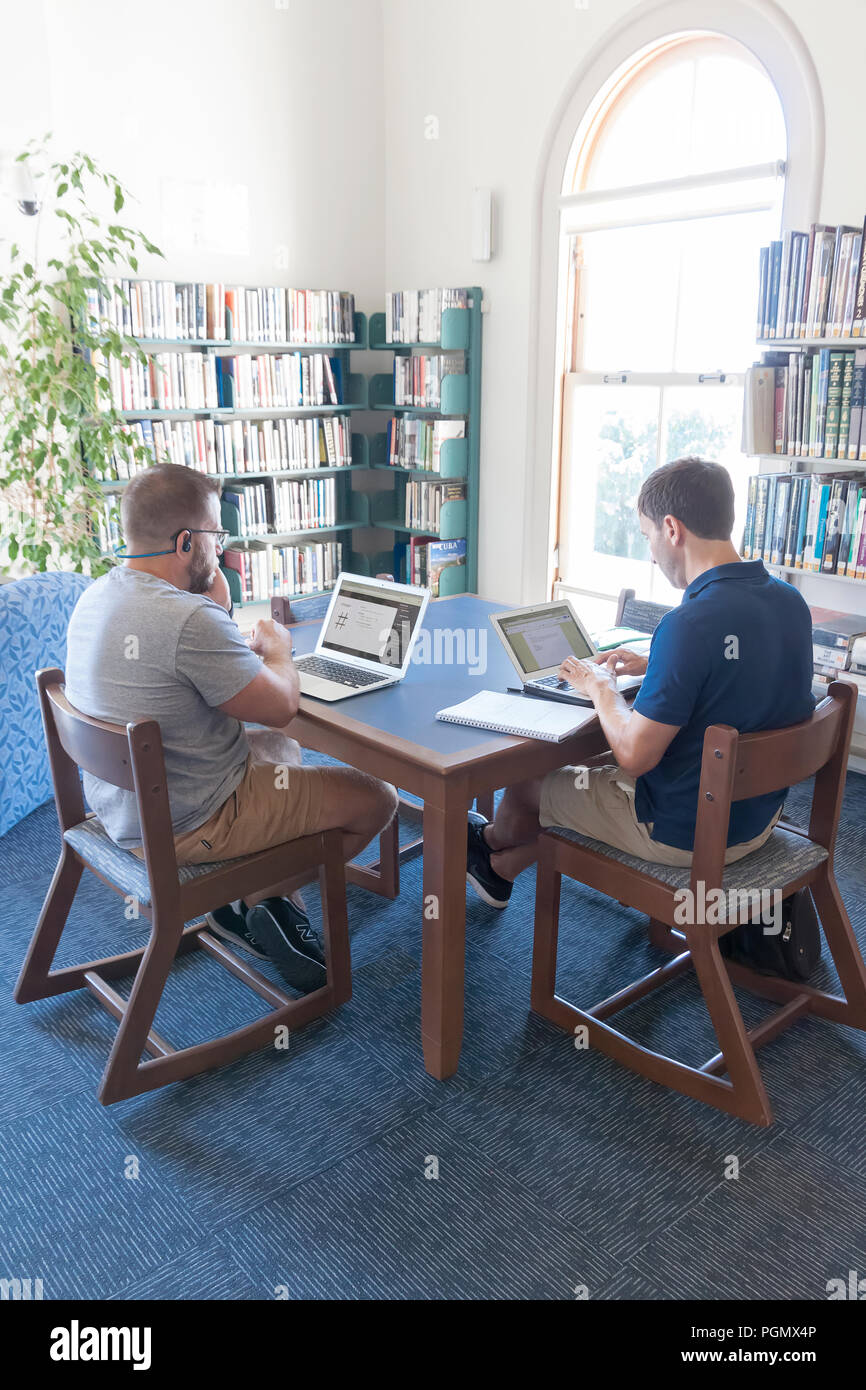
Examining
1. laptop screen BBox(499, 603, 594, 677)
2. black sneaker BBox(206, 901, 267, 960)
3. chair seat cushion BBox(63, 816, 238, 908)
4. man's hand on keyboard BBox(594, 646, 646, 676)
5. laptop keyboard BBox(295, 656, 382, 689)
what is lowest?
black sneaker BBox(206, 901, 267, 960)

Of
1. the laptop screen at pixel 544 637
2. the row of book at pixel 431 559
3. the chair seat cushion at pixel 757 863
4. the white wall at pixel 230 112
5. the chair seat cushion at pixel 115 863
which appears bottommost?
the chair seat cushion at pixel 115 863

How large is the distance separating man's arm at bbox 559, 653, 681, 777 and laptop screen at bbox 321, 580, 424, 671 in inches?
16.2

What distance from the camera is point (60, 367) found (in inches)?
156

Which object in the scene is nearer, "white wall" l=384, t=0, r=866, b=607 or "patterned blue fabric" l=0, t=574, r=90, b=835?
"patterned blue fabric" l=0, t=574, r=90, b=835

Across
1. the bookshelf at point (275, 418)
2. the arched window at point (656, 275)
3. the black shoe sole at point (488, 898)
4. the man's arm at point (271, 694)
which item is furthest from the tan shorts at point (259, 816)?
the arched window at point (656, 275)

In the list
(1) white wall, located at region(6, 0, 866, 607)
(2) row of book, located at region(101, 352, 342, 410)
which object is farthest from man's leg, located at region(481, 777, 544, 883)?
(2) row of book, located at region(101, 352, 342, 410)

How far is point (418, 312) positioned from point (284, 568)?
1410 millimetres

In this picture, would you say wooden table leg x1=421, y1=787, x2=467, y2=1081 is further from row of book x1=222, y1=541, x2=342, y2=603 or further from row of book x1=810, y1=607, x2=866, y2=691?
row of book x1=222, y1=541, x2=342, y2=603

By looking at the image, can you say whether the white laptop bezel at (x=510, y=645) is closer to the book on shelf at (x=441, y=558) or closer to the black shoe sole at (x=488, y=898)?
the black shoe sole at (x=488, y=898)

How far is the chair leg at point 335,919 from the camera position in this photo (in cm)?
224

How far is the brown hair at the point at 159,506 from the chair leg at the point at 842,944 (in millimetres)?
1517

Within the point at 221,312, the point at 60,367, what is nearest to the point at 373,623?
the point at 60,367

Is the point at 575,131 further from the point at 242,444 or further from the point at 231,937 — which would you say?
the point at 231,937

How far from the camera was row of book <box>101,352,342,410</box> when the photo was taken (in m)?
4.33
